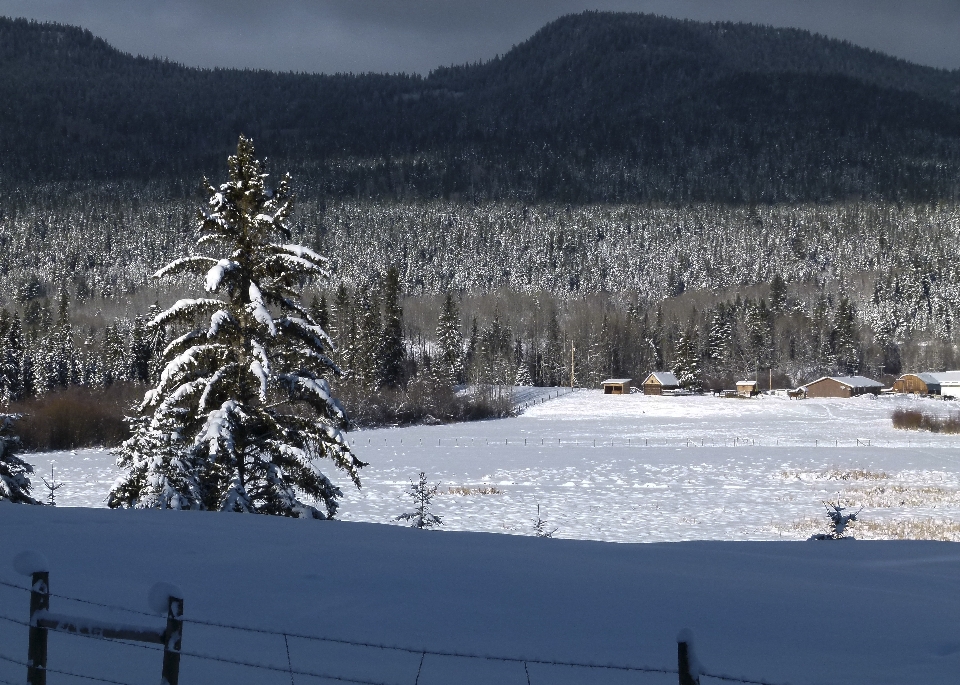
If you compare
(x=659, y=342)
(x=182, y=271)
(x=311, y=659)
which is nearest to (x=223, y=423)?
(x=182, y=271)

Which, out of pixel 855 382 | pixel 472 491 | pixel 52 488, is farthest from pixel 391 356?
pixel 52 488

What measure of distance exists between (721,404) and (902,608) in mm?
88653

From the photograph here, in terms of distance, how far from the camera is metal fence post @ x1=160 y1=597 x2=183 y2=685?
4.35 meters

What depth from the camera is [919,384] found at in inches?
4528

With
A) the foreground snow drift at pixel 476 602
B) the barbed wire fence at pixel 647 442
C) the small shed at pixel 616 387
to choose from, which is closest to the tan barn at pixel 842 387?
the small shed at pixel 616 387

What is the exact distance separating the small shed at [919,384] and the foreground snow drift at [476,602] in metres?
116

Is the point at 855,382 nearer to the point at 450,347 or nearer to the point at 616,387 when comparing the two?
the point at 616,387

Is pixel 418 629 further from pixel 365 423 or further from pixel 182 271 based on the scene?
pixel 365 423

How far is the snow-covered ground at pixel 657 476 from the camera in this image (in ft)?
94.5

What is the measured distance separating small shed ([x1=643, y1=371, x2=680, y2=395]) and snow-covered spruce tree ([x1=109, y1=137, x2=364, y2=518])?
99.7m

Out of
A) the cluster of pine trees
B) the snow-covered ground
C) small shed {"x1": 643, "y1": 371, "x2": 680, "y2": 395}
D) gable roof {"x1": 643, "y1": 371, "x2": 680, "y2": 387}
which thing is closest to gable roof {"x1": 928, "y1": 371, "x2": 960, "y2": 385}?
gable roof {"x1": 643, "y1": 371, "x2": 680, "y2": 387}

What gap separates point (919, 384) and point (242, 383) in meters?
117

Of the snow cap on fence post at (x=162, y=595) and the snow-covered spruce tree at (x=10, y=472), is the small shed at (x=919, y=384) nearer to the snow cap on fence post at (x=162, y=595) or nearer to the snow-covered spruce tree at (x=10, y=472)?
the snow-covered spruce tree at (x=10, y=472)

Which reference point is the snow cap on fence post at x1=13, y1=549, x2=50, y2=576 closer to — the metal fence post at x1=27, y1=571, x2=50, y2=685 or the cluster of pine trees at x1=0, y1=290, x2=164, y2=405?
the metal fence post at x1=27, y1=571, x2=50, y2=685
